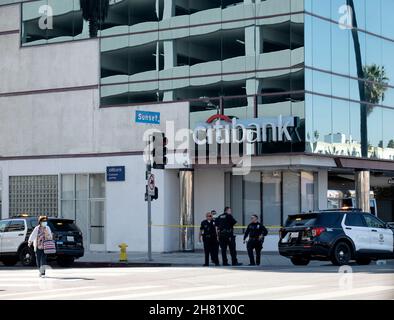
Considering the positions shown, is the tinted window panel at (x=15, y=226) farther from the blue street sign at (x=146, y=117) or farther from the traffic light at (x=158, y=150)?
the blue street sign at (x=146, y=117)

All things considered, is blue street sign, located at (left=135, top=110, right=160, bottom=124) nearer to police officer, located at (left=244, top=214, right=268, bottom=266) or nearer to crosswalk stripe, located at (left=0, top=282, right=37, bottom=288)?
police officer, located at (left=244, top=214, right=268, bottom=266)

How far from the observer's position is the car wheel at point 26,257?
30016mm

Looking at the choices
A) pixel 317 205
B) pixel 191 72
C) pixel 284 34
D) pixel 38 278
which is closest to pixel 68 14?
pixel 191 72

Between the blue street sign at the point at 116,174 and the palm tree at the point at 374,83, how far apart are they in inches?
417

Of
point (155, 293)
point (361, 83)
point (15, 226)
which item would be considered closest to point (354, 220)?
point (155, 293)

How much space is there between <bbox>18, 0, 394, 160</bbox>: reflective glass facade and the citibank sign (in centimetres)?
35

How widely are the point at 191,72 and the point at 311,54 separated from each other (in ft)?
16.5

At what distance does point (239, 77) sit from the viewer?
116 feet

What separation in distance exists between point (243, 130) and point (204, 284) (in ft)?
51.1

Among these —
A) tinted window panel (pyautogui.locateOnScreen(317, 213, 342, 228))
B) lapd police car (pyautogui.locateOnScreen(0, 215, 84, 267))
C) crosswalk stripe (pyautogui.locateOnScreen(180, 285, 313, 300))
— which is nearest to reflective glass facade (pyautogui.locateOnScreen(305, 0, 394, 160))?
tinted window panel (pyautogui.locateOnScreen(317, 213, 342, 228))

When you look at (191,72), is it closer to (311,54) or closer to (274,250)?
(311,54)

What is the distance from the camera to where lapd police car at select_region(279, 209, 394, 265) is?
1043 inches

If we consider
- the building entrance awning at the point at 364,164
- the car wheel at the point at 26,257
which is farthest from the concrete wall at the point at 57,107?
the car wheel at the point at 26,257

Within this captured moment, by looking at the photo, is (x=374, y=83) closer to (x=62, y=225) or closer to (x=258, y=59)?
(x=258, y=59)
